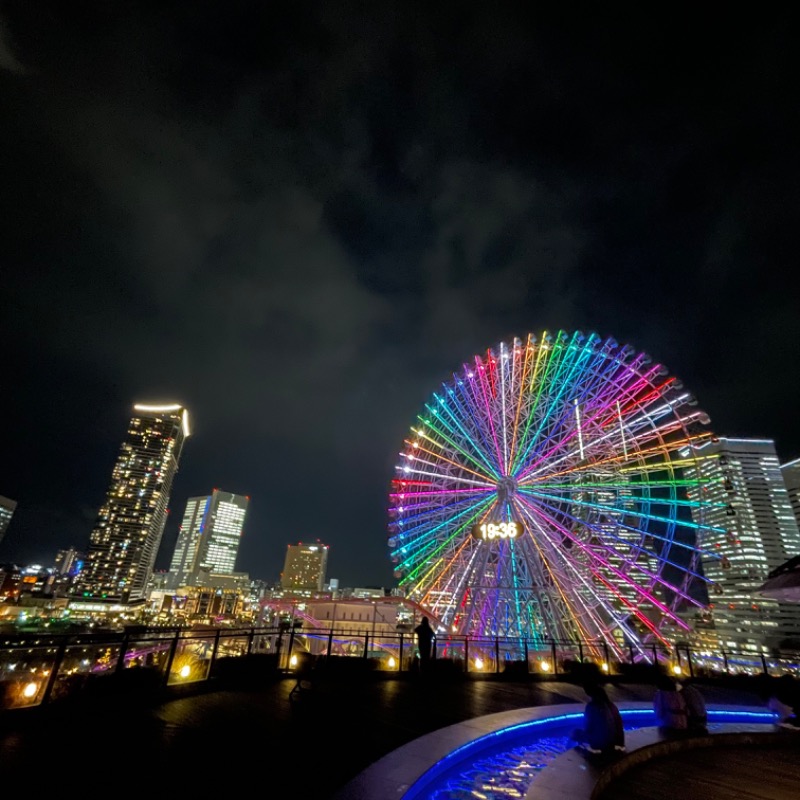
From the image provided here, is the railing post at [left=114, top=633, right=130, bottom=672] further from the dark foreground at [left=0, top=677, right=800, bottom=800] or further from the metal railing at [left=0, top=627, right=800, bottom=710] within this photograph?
the dark foreground at [left=0, top=677, right=800, bottom=800]

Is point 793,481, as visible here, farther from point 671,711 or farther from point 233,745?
point 233,745

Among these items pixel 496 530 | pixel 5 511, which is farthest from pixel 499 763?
pixel 5 511

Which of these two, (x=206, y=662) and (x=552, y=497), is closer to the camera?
(x=206, y=662)

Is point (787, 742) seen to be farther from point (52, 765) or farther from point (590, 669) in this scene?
point (52, 765)

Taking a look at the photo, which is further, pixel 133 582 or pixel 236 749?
pixel 133 582

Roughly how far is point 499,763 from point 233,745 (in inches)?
146

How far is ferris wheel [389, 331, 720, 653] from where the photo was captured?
19.9 meters

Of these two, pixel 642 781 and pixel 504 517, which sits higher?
pixel 504 517

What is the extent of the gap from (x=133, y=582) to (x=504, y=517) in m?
180

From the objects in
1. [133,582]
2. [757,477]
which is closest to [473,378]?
[757,477]

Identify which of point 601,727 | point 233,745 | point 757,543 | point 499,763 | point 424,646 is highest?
point 757,543

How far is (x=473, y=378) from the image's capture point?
25.8m

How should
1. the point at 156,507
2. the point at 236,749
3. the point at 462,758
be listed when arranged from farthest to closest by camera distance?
the point at 156,507 → the point at 462,758 → the point at 236,749

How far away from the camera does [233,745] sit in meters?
5.72
